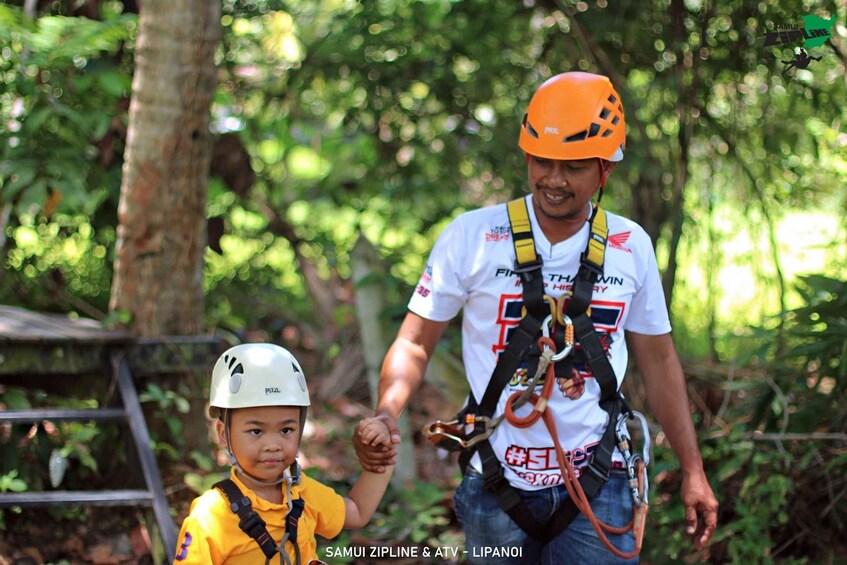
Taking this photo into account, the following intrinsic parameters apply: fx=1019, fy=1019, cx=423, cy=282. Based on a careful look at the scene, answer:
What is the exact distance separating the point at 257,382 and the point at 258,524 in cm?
39

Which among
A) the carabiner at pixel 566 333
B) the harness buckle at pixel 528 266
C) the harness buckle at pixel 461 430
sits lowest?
the harness buckle at pixel 461 430

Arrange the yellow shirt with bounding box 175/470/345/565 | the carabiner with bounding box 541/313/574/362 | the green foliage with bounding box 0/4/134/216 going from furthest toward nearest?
the green foliage with bounding box 0/4/134/216 < the carabiner with bounding box 541/313/574/362 < the yellow shirt with bounding box 175/470/345/565

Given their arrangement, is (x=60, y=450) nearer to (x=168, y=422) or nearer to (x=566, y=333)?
(x=168, y=422)

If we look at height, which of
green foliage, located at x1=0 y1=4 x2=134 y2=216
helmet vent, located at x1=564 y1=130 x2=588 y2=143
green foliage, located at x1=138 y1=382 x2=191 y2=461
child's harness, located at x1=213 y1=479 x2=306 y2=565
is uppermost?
green foliage, located at x1=0 y1=4 x2=134 y2=216

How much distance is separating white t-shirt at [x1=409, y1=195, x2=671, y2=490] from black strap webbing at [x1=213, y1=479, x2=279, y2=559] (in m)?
0.82

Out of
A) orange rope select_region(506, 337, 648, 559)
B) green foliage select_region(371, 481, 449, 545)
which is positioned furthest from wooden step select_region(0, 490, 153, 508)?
orange rope select_region(506, 337, 648, 559)

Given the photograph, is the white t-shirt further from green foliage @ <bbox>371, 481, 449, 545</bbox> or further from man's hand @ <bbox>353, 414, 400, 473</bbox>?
green foliage @ <bbox>371, 481, 449, 545</bbox>

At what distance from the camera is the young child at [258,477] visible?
282 cm

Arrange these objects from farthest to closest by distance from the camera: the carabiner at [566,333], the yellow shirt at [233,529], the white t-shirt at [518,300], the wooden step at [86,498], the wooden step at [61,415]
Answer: the wooden step at [61,415], the wooden step at [86,498], the white t-shirt at [518,300], the carabiner at [566,333], the yellow shirt at [233,529]

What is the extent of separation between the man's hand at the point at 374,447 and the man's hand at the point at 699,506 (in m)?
1.01

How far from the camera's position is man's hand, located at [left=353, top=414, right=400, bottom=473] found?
2936 mm

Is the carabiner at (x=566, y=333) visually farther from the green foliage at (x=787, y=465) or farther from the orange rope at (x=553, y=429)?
the green foliage at (x=787, y=465)

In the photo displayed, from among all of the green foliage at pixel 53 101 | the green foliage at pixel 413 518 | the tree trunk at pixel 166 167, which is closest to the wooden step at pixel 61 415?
the tree trunk at pixel 166 167

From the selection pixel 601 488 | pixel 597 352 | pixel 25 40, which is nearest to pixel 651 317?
pixel 597 352
